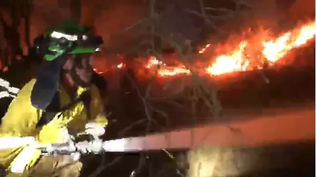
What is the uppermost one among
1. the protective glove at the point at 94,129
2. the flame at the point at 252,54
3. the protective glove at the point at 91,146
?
the flame at the point at 252,54

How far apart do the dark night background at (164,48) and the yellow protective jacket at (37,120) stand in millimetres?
32

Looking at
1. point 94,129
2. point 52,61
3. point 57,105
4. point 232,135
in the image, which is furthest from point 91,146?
point 232,135

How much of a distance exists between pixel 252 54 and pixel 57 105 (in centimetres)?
56

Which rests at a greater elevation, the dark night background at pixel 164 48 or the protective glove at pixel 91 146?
the dark night background at pixel 164 48

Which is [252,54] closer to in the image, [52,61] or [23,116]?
[52,61]

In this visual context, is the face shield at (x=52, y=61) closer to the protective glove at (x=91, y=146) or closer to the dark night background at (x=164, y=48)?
the dark night background at (x=164, y=48)

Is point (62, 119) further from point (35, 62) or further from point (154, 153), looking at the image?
point (154, 153)

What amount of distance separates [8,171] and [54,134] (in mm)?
176

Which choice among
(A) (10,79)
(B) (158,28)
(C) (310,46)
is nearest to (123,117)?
(B) (158,28)

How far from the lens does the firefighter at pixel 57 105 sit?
1.27 metres

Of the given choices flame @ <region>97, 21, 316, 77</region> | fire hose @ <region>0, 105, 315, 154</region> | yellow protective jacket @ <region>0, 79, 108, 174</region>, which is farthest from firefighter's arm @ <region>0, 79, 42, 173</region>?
flame @ <region>97, 21, 316, 77</region>

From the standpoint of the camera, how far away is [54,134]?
4.25ft

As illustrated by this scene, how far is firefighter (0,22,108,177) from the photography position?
127 centimetres

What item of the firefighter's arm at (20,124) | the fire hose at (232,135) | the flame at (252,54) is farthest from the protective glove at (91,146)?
the flame at (252,54)
